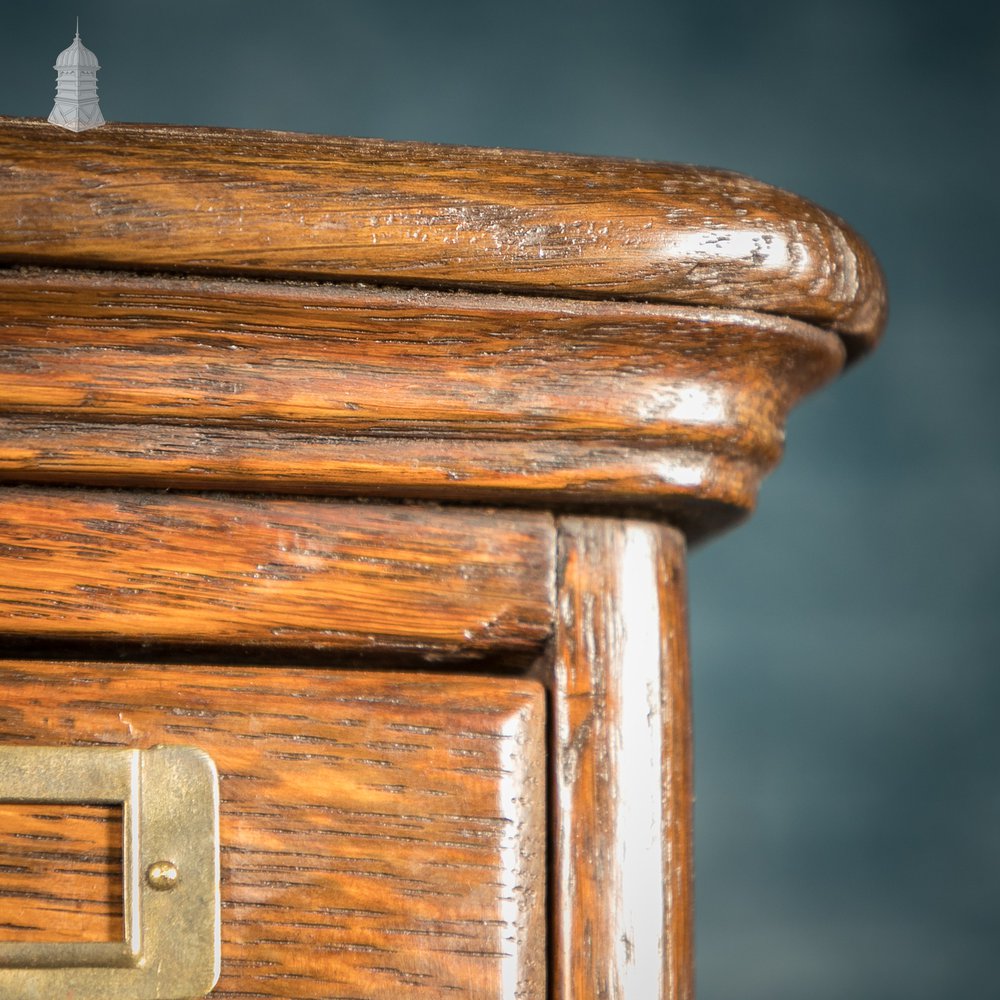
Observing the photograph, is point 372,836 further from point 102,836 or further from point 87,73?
point 87,73

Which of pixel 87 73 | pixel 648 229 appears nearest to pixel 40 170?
pixel 87 73

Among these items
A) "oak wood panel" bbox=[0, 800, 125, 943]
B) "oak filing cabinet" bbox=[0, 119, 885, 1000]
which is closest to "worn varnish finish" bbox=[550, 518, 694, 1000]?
"oak filing cabinet" bbox=[0, 119, 885, 1000]

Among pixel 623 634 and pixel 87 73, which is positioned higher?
pixel 87 73

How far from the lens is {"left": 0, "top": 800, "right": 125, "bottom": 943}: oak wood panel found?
25 cm

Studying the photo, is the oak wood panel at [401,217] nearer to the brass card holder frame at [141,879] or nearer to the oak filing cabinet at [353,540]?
the oak filing cabinet at [353,540]

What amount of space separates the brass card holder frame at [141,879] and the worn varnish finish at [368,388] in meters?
0.07

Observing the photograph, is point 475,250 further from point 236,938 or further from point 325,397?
point 236,938

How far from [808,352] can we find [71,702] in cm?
20

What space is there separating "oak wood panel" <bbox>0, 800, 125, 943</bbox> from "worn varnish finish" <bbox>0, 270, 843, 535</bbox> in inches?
3.1

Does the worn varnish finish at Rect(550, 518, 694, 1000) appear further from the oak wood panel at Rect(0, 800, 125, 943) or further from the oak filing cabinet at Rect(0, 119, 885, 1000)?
the oak wood panel at Rect(0, 800, 125, 943)

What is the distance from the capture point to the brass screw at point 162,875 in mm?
249

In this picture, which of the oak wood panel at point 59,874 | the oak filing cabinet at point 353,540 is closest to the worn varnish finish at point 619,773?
the oak filing cabinet at point 353,540

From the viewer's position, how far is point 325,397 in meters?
0.26

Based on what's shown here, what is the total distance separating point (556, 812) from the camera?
27 cm
